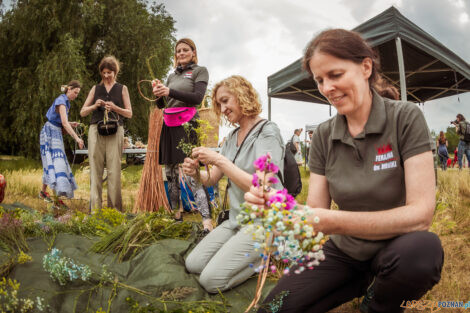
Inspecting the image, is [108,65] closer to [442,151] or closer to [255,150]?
[255,150]

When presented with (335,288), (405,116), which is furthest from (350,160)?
(335,288)

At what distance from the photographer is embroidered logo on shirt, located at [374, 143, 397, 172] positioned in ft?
4.32

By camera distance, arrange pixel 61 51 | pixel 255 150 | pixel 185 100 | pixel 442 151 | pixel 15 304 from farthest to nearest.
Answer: pixel 442 151, pixel 61 51, pixel 185 100, pixel 255 150, pixel 15 304

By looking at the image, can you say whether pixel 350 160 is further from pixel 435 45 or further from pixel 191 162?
pixel 435 45

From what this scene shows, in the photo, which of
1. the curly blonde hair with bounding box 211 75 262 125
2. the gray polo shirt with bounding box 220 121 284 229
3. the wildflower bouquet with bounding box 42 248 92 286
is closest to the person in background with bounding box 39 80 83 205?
the wildflower bouquet with bounding box 42 248 92 286

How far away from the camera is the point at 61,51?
11.1 m

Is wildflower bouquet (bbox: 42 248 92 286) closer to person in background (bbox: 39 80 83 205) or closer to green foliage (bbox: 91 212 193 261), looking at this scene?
green foliage (bbox: 91 212 193 261)

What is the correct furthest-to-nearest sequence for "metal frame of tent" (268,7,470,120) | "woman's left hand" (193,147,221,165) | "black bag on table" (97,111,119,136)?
"metal frame of tent" (268,7,470,120), "black bag on table" (97,111,119,136), "woman's left hand" (193,147,221,165)

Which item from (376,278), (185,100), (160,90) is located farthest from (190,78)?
(376,278)

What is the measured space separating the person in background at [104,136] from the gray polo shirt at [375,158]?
3.15 meters

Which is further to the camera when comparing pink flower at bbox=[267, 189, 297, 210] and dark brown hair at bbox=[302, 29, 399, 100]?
dark brown hair at bbox=[302, 29, 399, 100]

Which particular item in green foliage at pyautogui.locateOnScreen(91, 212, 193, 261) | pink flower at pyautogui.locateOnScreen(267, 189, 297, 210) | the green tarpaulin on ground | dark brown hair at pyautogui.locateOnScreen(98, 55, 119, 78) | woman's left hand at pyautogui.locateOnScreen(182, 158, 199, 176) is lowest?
the green tarpaulin on ground

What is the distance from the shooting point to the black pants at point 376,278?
124cm

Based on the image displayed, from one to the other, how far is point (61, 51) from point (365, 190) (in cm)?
1205
